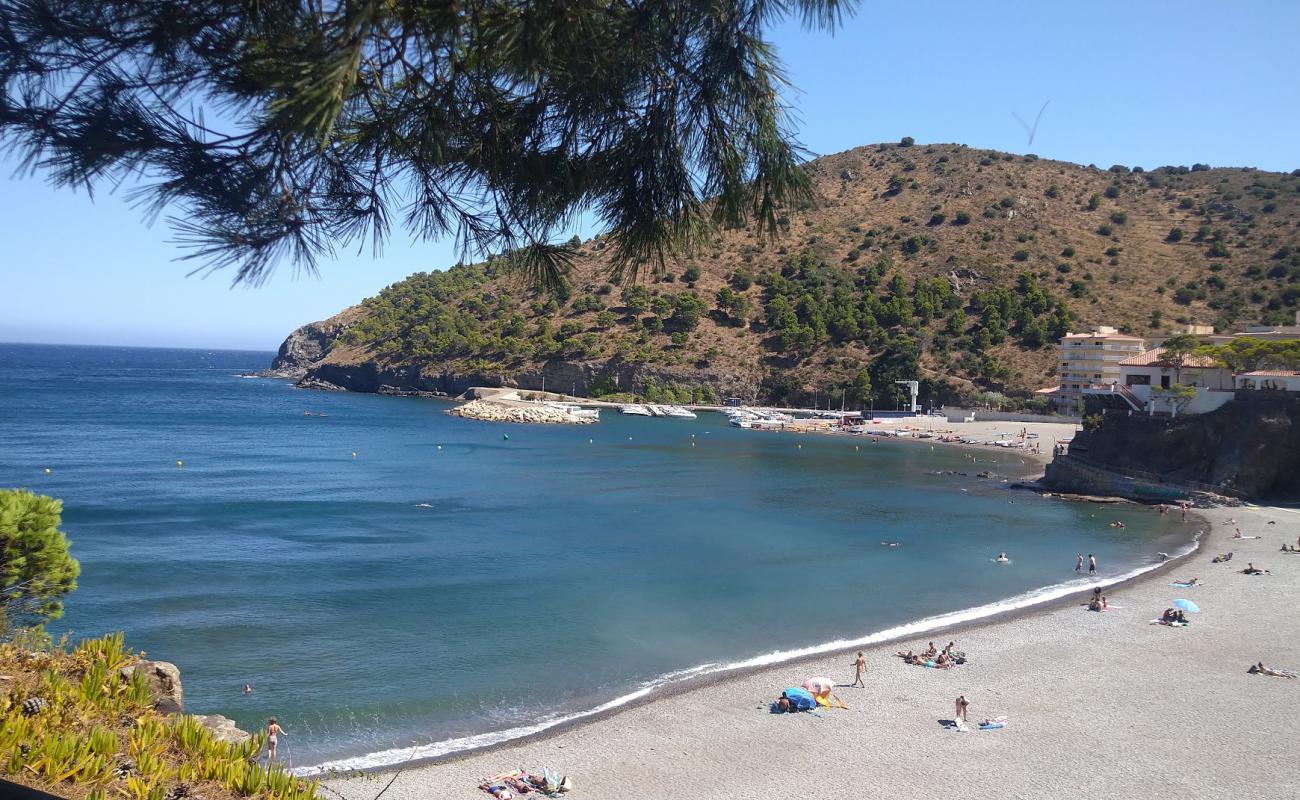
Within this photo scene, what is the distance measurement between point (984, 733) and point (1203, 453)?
3175 centimetres

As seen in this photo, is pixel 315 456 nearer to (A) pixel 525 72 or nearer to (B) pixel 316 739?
(B) pixel 316 739

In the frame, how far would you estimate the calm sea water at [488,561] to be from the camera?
648 inches

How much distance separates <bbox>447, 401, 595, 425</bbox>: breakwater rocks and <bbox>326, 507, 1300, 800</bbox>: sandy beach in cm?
5828

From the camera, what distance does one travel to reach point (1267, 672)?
16.8m

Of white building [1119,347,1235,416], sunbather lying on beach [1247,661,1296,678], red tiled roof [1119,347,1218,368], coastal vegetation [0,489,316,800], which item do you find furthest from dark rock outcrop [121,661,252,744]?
red tiled roof [1119,347,1218,368]

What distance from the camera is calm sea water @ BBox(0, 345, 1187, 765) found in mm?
16469

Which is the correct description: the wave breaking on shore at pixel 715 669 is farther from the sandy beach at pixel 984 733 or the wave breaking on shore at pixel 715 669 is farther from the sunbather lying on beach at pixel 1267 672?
the sunbather lying on beach at pixel 1267 672

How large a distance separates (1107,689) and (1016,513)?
21.4 metres

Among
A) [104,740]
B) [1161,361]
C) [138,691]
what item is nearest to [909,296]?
[1161,361]

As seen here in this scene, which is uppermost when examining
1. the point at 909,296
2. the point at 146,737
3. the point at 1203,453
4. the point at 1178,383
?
the point at 909,296

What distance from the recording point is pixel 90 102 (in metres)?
3.50

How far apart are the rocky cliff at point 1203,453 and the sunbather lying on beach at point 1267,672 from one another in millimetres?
23824

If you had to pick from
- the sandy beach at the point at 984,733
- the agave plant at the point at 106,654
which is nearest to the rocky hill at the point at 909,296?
the sandy beach at the point at 984,733

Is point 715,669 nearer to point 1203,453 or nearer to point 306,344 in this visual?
point 1203,453
